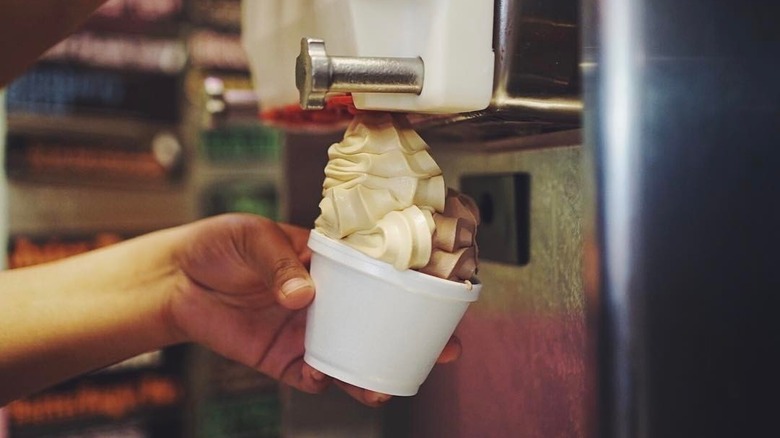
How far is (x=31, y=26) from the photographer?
0.63 metres

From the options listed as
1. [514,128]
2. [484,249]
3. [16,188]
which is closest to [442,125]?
[514,128]

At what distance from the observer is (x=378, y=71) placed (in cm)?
53

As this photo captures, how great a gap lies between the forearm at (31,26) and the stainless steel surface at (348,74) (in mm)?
247

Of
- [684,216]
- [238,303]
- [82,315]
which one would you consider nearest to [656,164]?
[684,216]

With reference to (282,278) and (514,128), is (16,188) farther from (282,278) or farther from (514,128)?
(514,128)

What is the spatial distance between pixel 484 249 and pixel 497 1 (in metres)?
0.31

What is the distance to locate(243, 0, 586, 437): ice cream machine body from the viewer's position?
0.54 m

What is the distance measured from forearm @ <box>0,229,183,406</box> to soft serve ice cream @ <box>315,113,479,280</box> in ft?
1.38

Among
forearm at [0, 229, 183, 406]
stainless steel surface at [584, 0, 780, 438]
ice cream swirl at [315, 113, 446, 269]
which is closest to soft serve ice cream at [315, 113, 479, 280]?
ice cream swirl at [315, 113, 446, 269]

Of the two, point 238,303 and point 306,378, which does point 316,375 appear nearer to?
point 306,378

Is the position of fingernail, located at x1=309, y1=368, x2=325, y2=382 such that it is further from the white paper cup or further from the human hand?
the white paper cup

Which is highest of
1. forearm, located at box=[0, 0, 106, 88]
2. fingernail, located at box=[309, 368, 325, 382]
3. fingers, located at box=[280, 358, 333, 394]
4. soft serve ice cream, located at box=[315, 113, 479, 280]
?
forearm, located at box=[0, 0, 106, 88]

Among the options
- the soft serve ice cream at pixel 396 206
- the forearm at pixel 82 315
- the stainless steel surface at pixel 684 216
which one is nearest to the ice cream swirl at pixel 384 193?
the soft serve ice cream at pixel 396 206

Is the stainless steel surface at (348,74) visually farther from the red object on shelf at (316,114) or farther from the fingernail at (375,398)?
the fingernail at (375,398)
